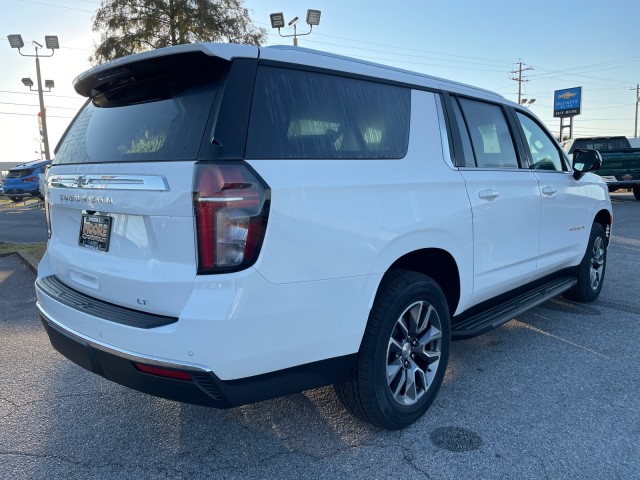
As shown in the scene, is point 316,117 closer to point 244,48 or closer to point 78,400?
point 244,48

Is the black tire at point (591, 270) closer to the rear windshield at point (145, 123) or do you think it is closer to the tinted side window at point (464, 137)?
the tinted side window at point (464, 137)

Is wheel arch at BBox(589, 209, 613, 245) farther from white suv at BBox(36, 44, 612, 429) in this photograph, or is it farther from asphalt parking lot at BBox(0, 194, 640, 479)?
white suv at BBox(36, 44, 612, 429)

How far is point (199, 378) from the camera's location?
2.02 meters

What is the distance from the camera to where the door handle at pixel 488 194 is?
3166mm

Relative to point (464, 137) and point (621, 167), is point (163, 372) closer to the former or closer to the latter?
point (464, 137)

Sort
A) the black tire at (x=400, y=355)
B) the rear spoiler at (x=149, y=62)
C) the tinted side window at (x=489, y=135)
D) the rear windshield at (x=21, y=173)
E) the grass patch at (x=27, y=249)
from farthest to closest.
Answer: the rear windshield at (x=21, y=173)
the grass patch at (x=27, y=249)
the tinted side window at (x=489, y=135)
the black tire at (x=400, y=355)
the rear spoiler at (x=149, y=62)

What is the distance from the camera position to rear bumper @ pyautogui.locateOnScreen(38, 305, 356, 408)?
2.04 meters

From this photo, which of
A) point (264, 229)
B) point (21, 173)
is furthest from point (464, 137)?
point (21, 173)

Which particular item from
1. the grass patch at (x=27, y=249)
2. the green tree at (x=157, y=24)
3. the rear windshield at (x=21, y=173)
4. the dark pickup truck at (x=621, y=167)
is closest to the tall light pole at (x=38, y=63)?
the rear windshield at (x=21, y=173)

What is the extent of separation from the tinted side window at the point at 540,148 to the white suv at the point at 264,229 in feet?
3.62

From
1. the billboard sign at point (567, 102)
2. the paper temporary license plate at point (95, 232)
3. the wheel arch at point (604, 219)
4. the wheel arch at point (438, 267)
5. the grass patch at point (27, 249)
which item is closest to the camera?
the paper temporary license plate at point (95, 232)

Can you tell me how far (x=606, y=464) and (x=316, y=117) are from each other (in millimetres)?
2190

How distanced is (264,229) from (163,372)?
73cm

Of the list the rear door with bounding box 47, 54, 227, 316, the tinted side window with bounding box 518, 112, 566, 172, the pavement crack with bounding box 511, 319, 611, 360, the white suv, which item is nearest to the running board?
the white suv
